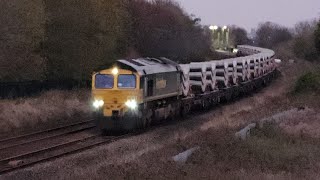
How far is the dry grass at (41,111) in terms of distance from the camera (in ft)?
80.3

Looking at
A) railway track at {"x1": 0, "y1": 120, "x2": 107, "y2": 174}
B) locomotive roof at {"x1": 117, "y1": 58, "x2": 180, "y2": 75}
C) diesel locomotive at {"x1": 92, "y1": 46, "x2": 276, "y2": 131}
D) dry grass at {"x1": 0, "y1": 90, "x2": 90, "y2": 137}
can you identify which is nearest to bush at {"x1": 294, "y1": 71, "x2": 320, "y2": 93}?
diesel locomotive at {"x1": 92, "y1": 46, "x2": 276, "y2": 131}

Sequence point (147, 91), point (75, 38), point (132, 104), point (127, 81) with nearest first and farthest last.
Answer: point (132, 104) → point (127, 81) → point (147, 91) → point (75, 38)

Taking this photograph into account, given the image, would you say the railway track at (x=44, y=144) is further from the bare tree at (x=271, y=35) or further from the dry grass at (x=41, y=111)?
the bare tree at (x=271, y=35)

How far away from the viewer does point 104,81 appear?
77.4 feet

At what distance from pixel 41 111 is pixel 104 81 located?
4811mm

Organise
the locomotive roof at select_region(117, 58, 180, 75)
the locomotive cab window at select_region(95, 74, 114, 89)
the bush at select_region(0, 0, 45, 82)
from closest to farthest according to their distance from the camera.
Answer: the locomotive cab window at select_region(95, 74, 114, 89) → the locomotive roof at select_region(117, 58, 180, 75) → the bush at select_region(0, 0, 45, 82)

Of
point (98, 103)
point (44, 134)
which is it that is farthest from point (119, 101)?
point (44, 134)

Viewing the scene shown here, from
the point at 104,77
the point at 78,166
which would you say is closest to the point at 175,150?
the point at 78,166

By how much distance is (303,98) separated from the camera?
32844 mm

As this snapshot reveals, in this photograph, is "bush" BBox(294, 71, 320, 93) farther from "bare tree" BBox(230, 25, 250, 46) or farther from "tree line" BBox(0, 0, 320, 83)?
"bare tree" BBox(230, 25, 250, 46)

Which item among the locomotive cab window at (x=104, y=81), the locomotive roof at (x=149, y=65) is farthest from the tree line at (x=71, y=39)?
the locomotive roof at (x=149, y=65)

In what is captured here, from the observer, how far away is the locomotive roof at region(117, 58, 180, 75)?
77.5 feet

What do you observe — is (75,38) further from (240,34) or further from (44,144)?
(240,34)

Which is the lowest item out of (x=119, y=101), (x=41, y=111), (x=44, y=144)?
(x=44, y=144)
